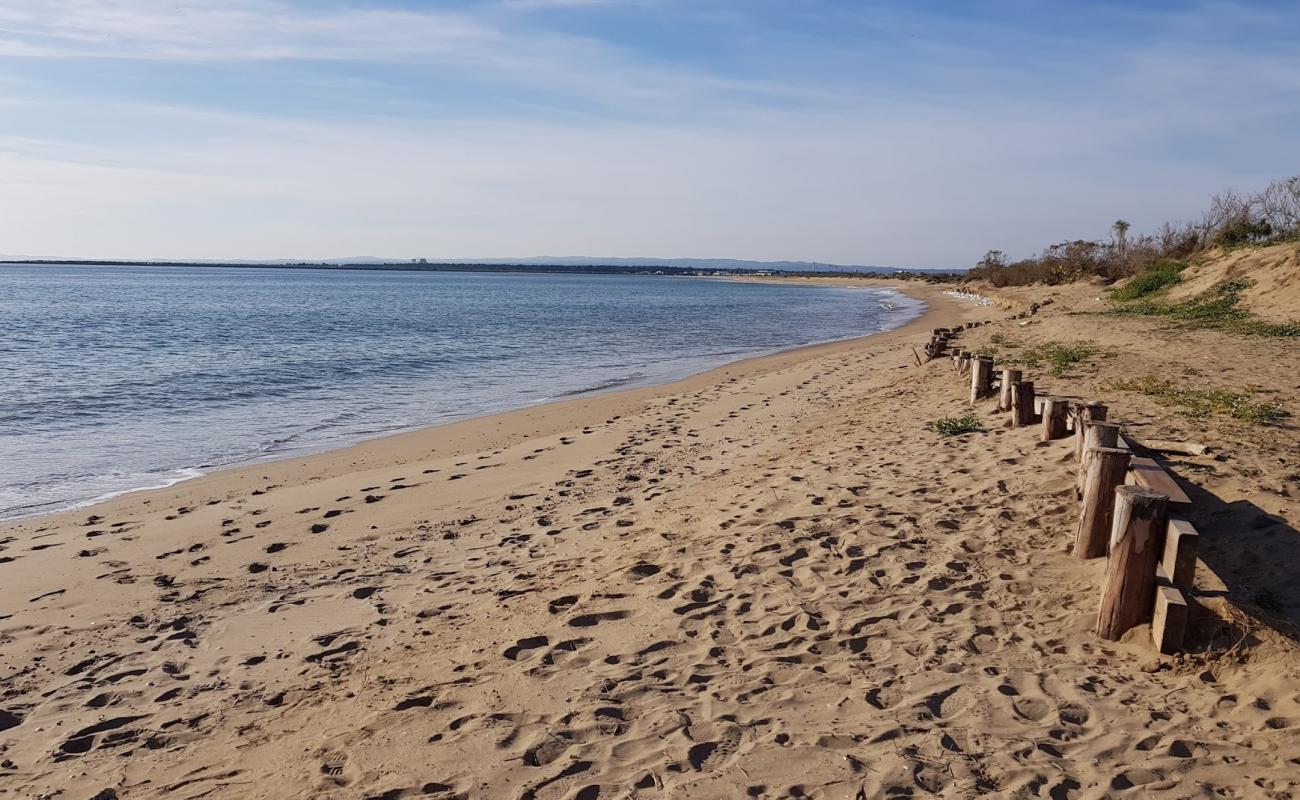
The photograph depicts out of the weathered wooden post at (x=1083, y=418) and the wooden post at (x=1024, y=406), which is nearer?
the weathered wooden post at (x=1083, y=418)

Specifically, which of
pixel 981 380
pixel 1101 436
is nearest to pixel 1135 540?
pixel 1101 436

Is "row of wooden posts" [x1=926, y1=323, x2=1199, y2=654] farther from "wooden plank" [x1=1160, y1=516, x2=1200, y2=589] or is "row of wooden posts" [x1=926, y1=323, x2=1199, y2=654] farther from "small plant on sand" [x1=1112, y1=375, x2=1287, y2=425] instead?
"small plant on sand" [x1=1112, y1=375, x2=1287, y2=425]

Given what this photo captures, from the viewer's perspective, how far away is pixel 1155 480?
584 cm

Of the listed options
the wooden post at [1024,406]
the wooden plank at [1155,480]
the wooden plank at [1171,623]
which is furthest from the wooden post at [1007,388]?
the wooden plank at [1171,623]

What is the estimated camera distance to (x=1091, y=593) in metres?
5.57

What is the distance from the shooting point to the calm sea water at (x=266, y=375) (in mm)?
12500

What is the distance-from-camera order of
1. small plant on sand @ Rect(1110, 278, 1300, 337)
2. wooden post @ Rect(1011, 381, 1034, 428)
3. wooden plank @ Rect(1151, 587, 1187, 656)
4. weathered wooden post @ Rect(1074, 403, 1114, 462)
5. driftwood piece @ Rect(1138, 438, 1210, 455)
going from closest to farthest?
1. wooden plank @ Rect(1151, 587, 1187, 656)
2. weathered wooden post @ Rect(1074, 403, 1114, 462)
3. driftwood piece @ Rect(1138, 438, 1210, 455)
4. wooden post @ Rect(1011, 381, 1034, 428)
5. small plant on sand @ Rect(1110, 278, 1300, 337)

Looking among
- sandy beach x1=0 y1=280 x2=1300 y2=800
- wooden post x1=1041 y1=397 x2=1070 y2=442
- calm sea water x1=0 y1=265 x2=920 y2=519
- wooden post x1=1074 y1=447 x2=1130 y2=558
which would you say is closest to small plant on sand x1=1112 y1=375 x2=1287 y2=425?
sandy beach x1=0 y1=280 x2=1300 y2=800

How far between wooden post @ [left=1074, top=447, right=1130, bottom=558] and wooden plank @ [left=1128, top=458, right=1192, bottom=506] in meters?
0.20

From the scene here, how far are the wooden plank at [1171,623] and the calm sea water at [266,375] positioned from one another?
10697 millimetres

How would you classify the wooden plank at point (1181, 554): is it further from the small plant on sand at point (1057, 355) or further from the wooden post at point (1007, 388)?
the small plant on sand at point (1057, 355)

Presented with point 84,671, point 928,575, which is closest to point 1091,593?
point 928,575

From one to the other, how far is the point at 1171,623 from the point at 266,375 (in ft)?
69.3

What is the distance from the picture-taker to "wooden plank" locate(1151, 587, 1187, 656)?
4.77 metres
